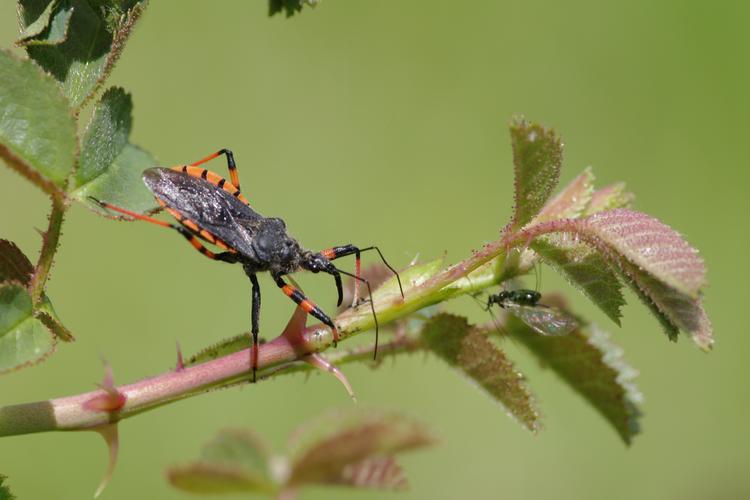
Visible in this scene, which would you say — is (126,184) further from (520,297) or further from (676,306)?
(676,306)

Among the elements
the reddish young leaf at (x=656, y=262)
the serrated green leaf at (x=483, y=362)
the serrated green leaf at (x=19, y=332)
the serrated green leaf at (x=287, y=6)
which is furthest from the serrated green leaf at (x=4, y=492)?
the reddish young leaf at (x=656, y=262)

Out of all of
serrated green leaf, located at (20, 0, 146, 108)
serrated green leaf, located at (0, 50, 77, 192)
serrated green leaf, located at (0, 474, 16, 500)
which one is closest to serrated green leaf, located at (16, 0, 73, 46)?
serrated green leaf, located at (20, 0, 146, 108)

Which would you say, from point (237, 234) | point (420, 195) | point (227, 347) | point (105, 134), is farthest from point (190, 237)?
point (420, 195)

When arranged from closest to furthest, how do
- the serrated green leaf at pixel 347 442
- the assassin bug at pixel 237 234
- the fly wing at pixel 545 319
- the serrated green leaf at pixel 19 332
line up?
1. the serrated green leaf at pixel 347 442
2. the serrated green leaf at pixel 19 332
3. the fly wing at pixel 545 319
4. the assassin bug at pixel 237 234

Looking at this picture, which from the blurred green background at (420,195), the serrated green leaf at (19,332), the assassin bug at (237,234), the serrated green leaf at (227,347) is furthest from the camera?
the blurred green background at (420,195)

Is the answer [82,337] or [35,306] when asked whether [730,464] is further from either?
[35,306]

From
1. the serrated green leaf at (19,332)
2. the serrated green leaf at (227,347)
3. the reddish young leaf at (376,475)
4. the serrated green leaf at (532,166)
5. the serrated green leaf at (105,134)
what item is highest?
the serrated green leaf at (105,134)

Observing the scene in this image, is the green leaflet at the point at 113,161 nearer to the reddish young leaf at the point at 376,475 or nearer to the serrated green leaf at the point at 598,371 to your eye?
the reddish young leaf at the point at 376,475
